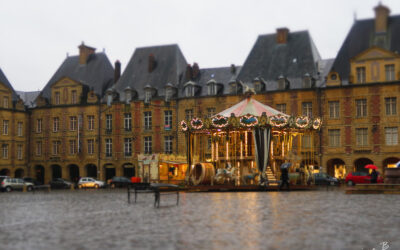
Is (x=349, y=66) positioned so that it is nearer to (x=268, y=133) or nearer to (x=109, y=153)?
(x=268, y=133)

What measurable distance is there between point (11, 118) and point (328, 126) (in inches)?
1183

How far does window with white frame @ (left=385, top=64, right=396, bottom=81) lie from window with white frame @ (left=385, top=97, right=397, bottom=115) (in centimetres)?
154

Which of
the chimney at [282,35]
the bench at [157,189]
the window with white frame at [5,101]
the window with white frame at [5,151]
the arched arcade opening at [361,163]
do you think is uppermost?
the chimney at [282,35]

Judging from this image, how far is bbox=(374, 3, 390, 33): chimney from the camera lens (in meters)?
48.3

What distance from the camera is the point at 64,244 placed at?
962 centimetres

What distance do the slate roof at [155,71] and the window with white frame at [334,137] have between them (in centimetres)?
1505

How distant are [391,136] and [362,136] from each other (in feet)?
7.35

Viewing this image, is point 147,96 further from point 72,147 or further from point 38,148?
point 38,148

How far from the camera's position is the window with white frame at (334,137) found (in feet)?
157

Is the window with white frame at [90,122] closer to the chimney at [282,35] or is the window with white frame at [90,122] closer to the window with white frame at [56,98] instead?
the window with white frame at [56,98]

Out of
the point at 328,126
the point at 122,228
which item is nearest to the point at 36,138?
the point at 328,126

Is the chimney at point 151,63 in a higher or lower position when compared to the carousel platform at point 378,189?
higher

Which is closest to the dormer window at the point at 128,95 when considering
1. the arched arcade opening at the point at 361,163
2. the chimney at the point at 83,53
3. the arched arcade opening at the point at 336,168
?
the chimney at the point at 83,53

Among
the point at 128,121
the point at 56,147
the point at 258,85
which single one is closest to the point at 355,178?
the point at 258,85
